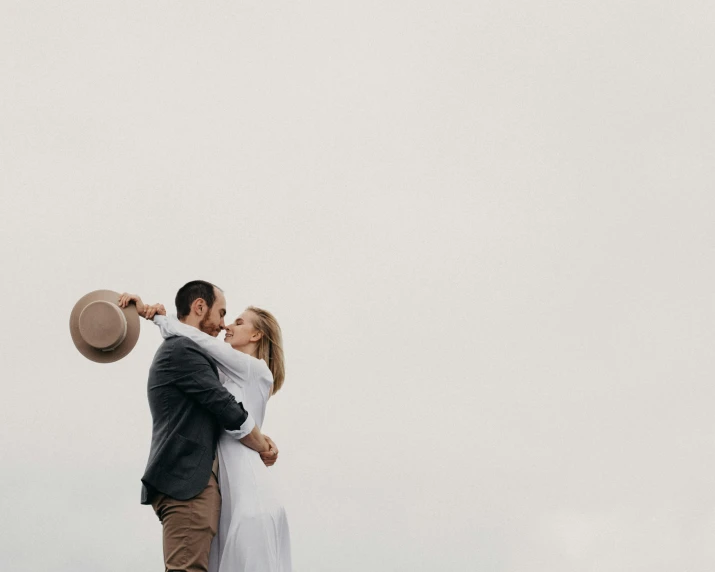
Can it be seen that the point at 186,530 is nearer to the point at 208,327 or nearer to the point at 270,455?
the point at 270,455

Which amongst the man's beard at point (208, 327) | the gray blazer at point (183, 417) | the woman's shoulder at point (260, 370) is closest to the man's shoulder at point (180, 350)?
A: the gray blazer at point (183, 417)

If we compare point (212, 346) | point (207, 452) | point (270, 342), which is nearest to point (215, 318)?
point (212, 346)

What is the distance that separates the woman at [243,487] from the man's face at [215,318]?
22cm

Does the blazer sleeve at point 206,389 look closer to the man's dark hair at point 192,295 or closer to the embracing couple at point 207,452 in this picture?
the embracing couple at point 207,452

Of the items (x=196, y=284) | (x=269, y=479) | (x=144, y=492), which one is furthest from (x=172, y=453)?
(x=196, y=284)

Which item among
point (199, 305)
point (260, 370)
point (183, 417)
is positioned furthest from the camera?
point (260, 370)

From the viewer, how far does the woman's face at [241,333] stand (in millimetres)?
9195

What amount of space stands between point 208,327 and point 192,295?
0.31 meters

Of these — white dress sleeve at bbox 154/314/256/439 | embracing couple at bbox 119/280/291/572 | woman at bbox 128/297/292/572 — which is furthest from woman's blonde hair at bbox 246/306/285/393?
white dress sleeve at bbox 154/314/256/439

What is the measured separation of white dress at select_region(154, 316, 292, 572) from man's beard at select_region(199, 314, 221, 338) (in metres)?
0.23

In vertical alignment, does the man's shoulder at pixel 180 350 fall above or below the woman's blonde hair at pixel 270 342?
below

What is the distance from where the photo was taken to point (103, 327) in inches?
322

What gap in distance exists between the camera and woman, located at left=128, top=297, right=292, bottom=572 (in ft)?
26.0

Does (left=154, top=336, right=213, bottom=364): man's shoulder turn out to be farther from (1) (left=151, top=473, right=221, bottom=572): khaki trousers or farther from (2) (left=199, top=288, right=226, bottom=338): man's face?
(1) (left=151, top=473, right=221, bottom=572): khaki trousers
